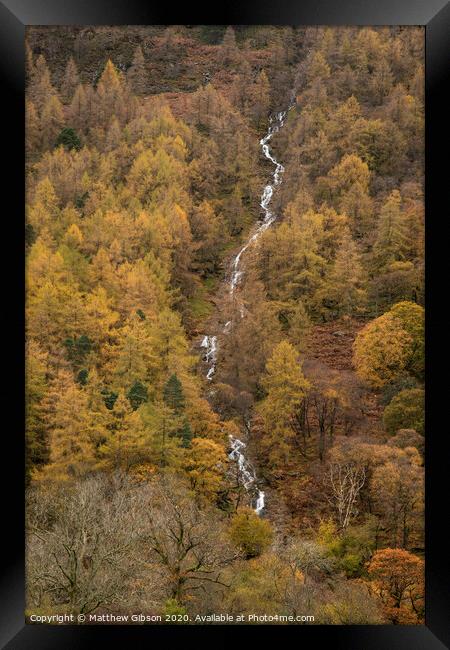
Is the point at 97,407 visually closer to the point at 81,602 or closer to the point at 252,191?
the point at 81,602

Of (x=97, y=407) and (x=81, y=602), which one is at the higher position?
(x=97, y=407)

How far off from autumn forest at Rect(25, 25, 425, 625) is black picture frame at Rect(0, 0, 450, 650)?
864mm

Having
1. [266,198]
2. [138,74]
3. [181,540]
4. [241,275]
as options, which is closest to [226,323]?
[241,275]

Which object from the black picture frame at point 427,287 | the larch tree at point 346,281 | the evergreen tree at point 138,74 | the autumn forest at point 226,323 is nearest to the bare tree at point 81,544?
the autumn forest at point 226,323

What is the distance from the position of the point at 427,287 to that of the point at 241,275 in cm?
681

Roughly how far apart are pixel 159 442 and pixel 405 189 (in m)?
6.86

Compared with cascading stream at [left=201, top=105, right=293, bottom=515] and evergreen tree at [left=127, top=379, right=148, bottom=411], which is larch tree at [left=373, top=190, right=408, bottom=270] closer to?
cascading stream at [left=201, top=105, right=293, bottom=515]

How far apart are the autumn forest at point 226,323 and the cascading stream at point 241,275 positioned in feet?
0.16

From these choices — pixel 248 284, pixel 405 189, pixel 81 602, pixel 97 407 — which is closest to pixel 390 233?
pixel 405 189

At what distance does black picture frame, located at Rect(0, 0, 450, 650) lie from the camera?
883cm

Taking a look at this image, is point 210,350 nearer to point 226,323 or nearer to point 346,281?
point 226,323

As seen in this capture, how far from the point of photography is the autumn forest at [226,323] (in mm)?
11453

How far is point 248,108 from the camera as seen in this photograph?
1627cm

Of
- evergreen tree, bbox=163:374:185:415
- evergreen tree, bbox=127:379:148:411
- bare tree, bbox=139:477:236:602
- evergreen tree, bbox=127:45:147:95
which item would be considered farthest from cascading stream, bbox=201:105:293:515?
evergreen tree, bbox=127:45:147:95
